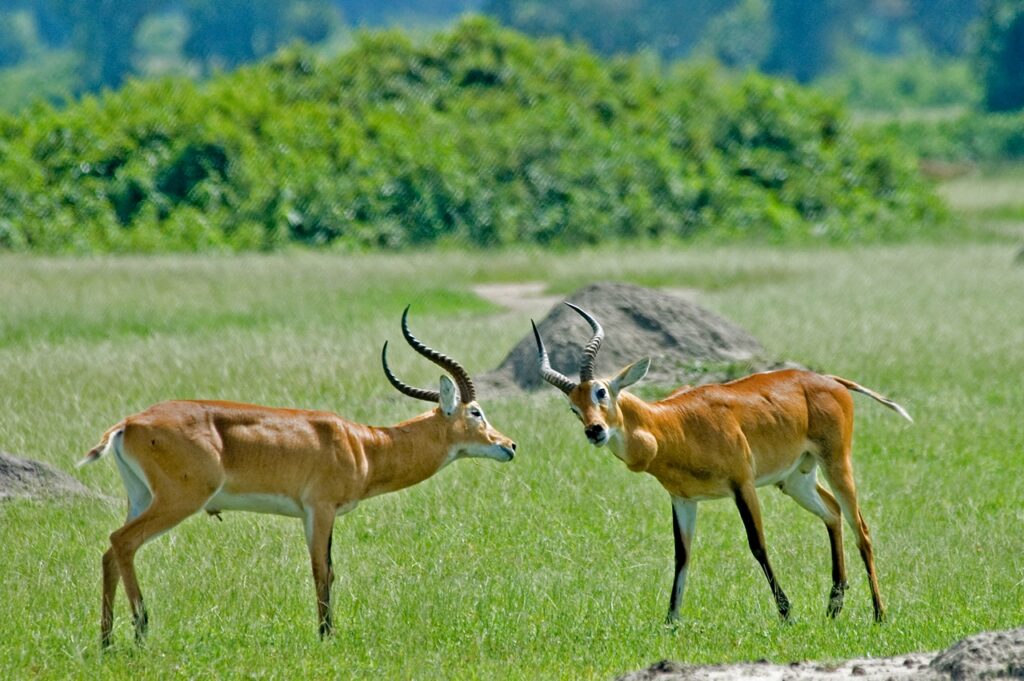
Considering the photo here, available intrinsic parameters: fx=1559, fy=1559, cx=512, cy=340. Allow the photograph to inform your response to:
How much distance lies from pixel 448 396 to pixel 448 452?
0.99ft

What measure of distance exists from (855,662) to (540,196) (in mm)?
21616

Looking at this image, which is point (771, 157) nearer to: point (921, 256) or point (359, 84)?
point (921, 256)

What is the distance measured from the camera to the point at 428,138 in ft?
93.8

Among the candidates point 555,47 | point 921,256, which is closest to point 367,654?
point 921,256

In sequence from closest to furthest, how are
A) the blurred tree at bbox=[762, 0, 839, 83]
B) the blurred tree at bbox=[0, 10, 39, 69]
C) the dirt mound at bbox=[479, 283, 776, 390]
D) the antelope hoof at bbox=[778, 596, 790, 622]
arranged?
the antelope hoof at bbox=[778, 596, 790, 622] < the dirt mound at bbox=[479, 283, 776, 390] < the blurred tree at bbox=[762, 0, 839, 83] < the blurred tree at bbox=[0, 10, 39, 69]

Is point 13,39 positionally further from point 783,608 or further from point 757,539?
point 783,608

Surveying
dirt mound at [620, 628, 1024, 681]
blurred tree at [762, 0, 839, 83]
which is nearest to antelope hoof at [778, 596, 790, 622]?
dirt mound at [620, 628, 1024, 681]

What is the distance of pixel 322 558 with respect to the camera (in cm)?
716

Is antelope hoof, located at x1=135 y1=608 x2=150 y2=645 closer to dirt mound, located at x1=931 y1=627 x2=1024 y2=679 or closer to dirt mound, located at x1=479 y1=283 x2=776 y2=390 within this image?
dirt mound, located at x1=931 y1=627 x2=1024 y2=679

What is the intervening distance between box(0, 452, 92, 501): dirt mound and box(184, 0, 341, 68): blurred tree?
79.6 m

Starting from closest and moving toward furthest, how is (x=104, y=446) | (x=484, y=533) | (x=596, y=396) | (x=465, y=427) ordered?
(x=104, y=446), (x=596, y=396), (x=465, y=427), (x=484, y=533)

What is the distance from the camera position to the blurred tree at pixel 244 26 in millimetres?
87062

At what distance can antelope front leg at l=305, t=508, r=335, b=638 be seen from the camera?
716 cm

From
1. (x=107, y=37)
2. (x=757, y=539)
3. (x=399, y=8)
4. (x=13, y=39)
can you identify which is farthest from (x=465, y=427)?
(x=399, y=8)
